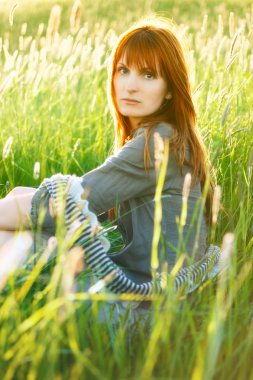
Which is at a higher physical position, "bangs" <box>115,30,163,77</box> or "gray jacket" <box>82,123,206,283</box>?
"bangs" <box>115,30,163,77</box>

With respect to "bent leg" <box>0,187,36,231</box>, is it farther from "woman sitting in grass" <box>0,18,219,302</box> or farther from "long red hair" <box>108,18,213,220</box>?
"long red hair" <box>108,18,213,220</box>

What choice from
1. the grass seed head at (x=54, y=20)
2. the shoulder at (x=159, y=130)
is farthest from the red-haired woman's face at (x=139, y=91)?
the grass seed head at (x=54, y=20)

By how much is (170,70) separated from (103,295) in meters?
1.19

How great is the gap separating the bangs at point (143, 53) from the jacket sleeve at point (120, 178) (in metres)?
0.26

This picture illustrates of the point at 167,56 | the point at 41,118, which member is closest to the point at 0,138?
the point at 41,118

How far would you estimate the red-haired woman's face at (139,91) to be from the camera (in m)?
2.45

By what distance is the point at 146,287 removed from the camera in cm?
212

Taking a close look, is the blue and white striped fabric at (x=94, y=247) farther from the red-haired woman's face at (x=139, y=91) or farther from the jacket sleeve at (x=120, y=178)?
the red-haired woman's face at (x=139, y=91)

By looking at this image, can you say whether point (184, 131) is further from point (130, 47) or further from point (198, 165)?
point (130, 47)

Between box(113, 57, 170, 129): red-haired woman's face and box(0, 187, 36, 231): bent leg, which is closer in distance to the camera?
box(0, 187, 36, 231): bent leg

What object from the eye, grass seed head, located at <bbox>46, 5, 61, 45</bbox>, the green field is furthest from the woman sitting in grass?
grass seed head, located at <bbox>46, 5, 61, 45</bbox>

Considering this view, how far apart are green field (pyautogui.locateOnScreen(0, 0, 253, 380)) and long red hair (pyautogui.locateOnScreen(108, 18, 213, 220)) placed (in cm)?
8

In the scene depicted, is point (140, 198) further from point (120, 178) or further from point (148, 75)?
point (148, 75)

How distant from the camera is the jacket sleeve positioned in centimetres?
227
